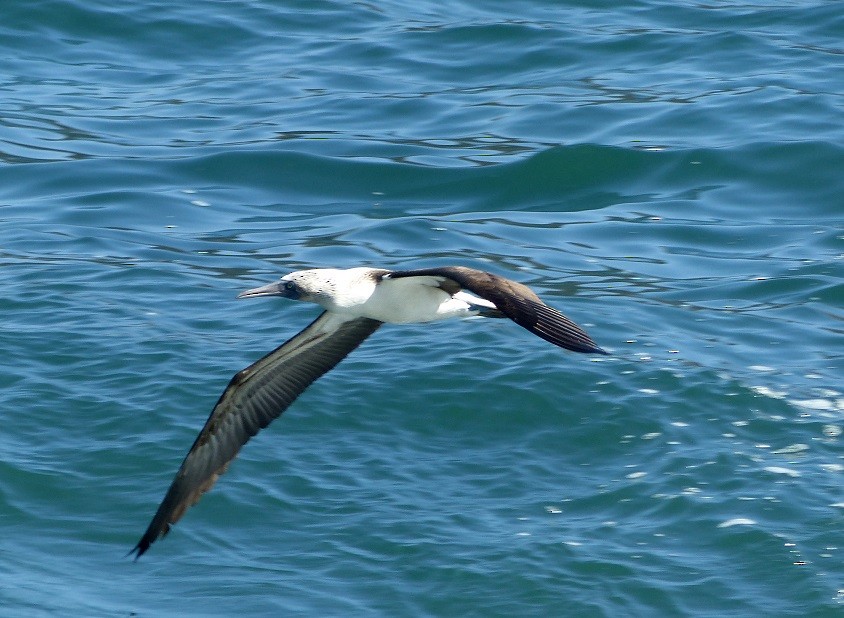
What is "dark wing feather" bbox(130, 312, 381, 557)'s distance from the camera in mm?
6977

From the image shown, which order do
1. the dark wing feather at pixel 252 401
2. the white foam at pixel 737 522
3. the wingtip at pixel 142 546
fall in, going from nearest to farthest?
1. the wingtip at pixel 142 546
2. the dark wing feather at pixel 252 401
3. the white foam at pixel 737 522

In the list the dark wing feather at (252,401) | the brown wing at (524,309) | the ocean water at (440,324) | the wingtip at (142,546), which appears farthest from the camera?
the ocean water at (440,324)

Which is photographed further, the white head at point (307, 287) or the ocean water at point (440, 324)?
the ocean water at point (440, 324)

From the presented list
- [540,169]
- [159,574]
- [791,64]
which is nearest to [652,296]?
[540,169]

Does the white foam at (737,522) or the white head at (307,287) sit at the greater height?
the white head at (307,287)

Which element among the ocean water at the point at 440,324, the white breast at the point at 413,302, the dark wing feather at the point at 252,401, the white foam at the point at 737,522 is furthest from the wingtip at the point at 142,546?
the white foam at the point at 737,522

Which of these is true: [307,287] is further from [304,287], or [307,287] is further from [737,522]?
[737,522]

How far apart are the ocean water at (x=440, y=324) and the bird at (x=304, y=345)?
0.55 m

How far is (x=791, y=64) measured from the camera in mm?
14641

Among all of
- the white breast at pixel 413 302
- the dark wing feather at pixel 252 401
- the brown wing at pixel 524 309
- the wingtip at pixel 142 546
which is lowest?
the wingtip at pixel 142 546

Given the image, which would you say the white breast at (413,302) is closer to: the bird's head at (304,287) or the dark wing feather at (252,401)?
the bird's head at (304,287)

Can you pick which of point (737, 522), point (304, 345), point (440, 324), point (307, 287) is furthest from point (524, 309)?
point (440, 324)

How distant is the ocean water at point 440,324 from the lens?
23.8 ft

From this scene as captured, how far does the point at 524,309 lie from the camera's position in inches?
219
